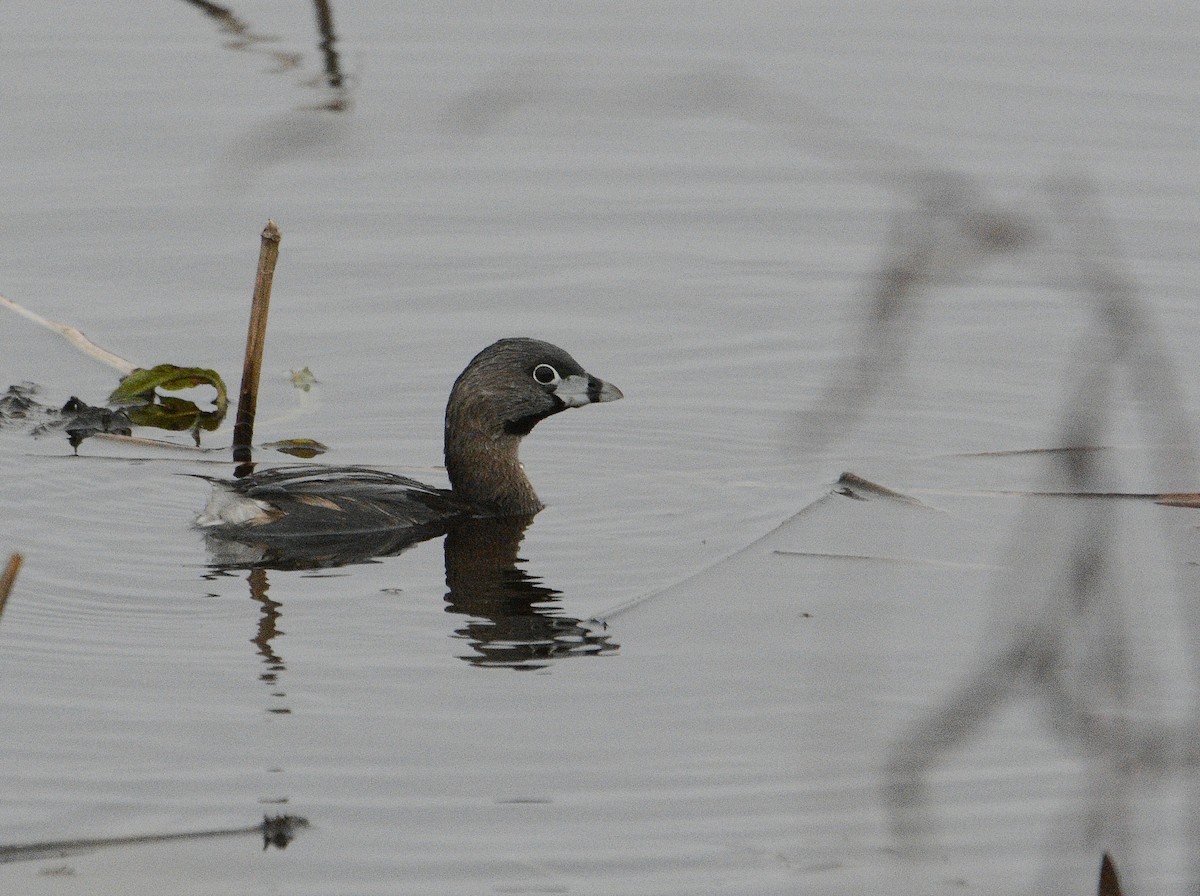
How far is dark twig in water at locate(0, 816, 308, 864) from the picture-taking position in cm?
358

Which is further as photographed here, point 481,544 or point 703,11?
point 703,11

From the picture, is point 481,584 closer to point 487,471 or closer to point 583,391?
point 487,471

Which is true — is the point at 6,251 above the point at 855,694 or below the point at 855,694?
above

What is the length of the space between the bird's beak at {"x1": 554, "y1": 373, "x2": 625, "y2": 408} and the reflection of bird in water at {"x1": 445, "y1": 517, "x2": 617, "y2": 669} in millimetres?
694

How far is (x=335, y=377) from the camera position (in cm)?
902

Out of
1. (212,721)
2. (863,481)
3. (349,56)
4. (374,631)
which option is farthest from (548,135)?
(212,721)

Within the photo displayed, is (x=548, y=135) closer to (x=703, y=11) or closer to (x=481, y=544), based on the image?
(x=703, y=11)

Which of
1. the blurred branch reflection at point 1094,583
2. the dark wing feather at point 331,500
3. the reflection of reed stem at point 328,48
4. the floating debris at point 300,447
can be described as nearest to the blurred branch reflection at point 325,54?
the reflection of reed stem at point 328,48

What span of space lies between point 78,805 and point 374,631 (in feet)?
5.12

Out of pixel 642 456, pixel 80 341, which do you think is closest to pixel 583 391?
pixel 642 456

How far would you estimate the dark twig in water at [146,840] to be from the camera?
358cm

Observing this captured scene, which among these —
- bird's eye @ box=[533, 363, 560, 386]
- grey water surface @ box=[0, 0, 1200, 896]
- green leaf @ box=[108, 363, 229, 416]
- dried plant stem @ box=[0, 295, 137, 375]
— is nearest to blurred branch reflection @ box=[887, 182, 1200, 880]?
grey water surface @ box=[0, 0, 1200, 896]

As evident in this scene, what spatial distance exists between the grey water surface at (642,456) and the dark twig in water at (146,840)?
0.10 ft

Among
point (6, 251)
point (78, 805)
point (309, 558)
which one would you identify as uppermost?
point (6, 251)
